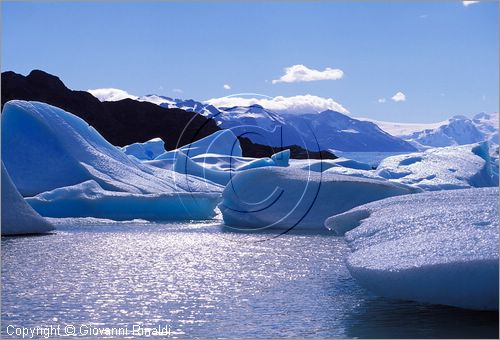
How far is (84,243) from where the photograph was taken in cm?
1266

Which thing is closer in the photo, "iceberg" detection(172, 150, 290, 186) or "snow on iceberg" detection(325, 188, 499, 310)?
"snow on iceberg" detection(325, 188, 499, 310)

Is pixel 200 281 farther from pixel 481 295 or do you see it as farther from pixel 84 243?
pixel 84 243

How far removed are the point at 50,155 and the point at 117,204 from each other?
9.02ft

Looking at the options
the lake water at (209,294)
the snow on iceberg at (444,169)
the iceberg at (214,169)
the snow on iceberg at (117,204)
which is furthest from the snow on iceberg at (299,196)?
the iceberg at (214,169)

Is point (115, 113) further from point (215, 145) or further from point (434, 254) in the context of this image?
point (434, 254)

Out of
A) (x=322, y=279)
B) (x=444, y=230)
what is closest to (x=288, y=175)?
(x=322, y=279)

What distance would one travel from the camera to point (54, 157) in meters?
19.9

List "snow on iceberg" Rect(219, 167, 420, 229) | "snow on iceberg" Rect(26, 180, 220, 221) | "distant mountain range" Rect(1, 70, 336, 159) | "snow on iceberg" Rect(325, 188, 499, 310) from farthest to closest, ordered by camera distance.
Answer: "distant mountain range" Rect(1, 70, 336, 159) < "snow on iceberg" Rect(26, 180, 220, 221) < "snow on iceberg" Rect(219, 167, 420, 229) < "snow on iceberg" Rect(325, 188, 499, 310)

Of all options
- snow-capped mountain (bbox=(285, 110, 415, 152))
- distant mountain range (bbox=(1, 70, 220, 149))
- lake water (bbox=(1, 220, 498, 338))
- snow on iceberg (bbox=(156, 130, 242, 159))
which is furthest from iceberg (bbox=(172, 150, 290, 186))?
snow-capped mountain (bbox=(285, 110, 415, 152))

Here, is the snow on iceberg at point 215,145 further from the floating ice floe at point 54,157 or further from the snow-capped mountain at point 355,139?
the snow-capped mountain at point 355,139

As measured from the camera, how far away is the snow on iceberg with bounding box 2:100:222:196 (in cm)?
1939

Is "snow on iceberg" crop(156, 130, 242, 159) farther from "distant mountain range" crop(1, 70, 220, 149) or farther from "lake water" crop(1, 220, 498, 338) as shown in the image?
"distant mountain range" crop(1, 70, 220, 149)

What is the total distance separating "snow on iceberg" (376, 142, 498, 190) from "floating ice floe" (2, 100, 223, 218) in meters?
9.55

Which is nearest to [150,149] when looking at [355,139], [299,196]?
[299,196]
